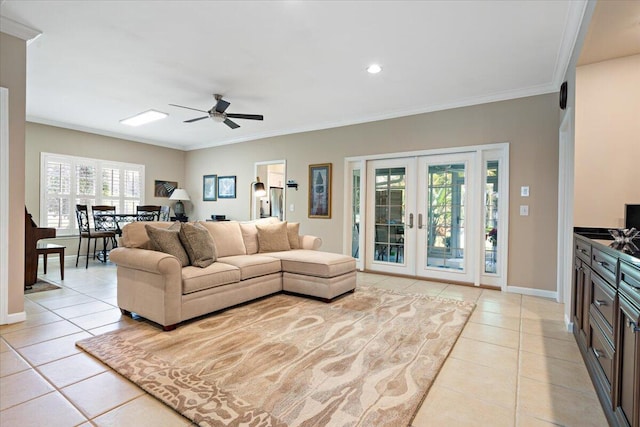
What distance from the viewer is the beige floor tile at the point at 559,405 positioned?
166 cm

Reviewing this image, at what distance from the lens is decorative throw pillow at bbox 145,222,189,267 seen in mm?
3072

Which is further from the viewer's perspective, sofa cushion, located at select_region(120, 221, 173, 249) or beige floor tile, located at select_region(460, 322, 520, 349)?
sofa cushion, located at select_region(120, 221, 173, 249)

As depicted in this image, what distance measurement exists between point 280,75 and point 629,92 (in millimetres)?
3319

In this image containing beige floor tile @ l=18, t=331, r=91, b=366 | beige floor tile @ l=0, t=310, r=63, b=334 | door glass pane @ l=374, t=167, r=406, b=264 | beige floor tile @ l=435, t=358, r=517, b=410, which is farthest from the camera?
door glass pane @ l=374, t=167, r=406, b=264

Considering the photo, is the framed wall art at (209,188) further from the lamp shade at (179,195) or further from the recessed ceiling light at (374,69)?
the recessed ceiling light at (374,69)

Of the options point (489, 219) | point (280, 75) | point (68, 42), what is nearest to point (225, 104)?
point (280, 75)

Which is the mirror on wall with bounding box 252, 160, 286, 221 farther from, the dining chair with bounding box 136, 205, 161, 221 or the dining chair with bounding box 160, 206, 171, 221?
the dining chair with bounding box 160, 206, 171, 221

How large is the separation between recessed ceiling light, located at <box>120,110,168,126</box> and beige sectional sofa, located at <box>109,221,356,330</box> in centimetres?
263

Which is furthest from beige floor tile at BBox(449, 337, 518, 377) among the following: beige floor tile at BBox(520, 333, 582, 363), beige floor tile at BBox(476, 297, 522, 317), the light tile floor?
beige floor tile at BBox(476, 297, 522, 317)

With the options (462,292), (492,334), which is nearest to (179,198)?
(462,292)

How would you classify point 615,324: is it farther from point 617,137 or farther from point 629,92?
point 629,92

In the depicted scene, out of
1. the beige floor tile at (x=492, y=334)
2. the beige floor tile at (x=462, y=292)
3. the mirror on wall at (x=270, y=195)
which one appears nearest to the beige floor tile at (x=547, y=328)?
the beige floor tile at (x=492, y=334)

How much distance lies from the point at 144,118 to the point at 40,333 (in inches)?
158

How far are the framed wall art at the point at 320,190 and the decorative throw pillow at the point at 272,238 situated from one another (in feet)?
5.18
